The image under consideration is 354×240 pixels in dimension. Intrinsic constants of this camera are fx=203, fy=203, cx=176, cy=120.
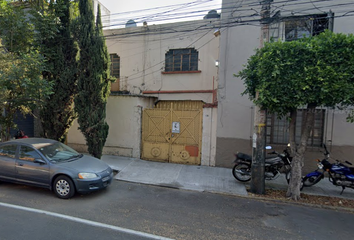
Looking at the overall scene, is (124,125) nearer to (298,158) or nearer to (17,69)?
(17,69)

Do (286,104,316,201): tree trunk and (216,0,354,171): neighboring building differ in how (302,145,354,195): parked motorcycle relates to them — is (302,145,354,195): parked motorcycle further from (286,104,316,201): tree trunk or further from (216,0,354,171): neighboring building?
(216,0,354,171): neighboring building

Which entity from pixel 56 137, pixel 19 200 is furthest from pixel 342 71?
pixel 56 137

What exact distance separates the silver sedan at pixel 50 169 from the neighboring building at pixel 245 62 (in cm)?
490

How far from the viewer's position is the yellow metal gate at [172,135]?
27.6ft

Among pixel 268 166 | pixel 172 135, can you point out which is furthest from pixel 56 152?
pixel 268 166

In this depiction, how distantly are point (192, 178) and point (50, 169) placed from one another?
421 centimetres

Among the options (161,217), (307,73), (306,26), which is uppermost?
(306,26)

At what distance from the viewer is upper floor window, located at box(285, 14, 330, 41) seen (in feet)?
24.4

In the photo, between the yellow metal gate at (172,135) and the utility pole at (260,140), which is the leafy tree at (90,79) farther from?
the utility pole at (260,140)

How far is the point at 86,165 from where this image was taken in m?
5.31

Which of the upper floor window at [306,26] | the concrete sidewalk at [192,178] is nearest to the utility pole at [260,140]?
the concrete sidewalk at [192,178]

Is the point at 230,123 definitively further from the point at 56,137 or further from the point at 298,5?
the point at 56,137

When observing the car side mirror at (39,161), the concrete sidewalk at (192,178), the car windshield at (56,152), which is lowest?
the concrete sidewalk at (192,178)

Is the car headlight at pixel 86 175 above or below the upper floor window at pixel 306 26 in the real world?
below
